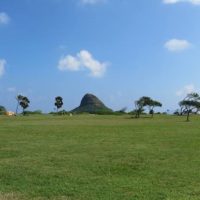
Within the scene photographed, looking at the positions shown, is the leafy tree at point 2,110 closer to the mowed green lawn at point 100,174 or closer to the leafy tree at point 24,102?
the leafy tree at point 24,102

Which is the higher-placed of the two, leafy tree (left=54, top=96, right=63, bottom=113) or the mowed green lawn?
leafy tree (left=54, top=96, right=63, bottom=113)

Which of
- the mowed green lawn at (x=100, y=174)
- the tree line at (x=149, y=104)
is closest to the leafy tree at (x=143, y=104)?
the tree line at (x=149, y=104)

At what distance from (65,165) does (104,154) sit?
373 centimetres

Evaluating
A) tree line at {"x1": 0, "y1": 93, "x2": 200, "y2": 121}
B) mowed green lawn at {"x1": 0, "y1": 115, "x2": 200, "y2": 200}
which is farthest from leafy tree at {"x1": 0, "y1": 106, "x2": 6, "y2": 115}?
mowed green lawn at {"x1": 0, "y1": 115, "x2": 200, "y2": 200}

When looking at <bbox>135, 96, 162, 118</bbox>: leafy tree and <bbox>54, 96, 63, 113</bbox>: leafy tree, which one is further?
<bbox>54, 96, 63, 113</bbox>: leafy tree

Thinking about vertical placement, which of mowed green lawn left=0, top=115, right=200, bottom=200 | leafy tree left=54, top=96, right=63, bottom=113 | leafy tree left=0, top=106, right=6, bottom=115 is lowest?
mowed green lawn left=0, top=115, right=200, bottom=200

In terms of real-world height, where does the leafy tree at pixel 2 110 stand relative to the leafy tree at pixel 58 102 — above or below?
below

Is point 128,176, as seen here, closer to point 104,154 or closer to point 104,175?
point 104,175

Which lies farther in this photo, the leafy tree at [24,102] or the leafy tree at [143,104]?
the leafy tree at [24,102]

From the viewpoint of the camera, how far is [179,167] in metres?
14.8

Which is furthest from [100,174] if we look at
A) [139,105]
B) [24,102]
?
[24,102]

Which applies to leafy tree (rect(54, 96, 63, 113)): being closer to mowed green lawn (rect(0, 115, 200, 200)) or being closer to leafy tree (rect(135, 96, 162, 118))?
leafy tree (rect(135, 96, 162, 118))

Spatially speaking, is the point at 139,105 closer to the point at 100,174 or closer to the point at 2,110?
the point at 2,110

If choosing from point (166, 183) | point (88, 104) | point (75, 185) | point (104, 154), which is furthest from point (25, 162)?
point (88, 104)
